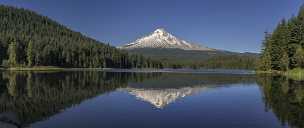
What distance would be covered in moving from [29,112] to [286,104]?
22.9 m

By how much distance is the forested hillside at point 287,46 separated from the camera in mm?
114025

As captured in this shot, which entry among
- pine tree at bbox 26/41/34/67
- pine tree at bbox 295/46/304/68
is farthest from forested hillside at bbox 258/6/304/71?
pine tree at bbox 26/41/34/67

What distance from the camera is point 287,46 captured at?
122000mm

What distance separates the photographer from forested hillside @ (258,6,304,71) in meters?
114

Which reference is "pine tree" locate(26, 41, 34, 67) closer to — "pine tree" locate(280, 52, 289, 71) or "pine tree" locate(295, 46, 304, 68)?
"pine tree" locate(280, 52, 289, 71)

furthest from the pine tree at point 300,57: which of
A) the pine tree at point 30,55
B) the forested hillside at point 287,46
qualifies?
the pine tree at point 30,55

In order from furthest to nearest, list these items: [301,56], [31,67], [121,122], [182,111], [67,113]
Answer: [31,67] → [301,56] → [182,111] → [67,113] → [121,122]

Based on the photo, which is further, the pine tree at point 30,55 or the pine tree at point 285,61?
the pine tree at point 30,55

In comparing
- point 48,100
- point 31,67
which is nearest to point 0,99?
point 48,100

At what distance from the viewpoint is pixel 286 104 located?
129 ft

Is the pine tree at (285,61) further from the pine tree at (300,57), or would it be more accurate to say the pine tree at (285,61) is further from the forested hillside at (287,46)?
the pine tree at (300,57)

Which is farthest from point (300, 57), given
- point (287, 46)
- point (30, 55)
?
point (30, 55)

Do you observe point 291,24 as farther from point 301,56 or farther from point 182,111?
point 182,111

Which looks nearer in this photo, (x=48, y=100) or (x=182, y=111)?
(x=182, y=111)
